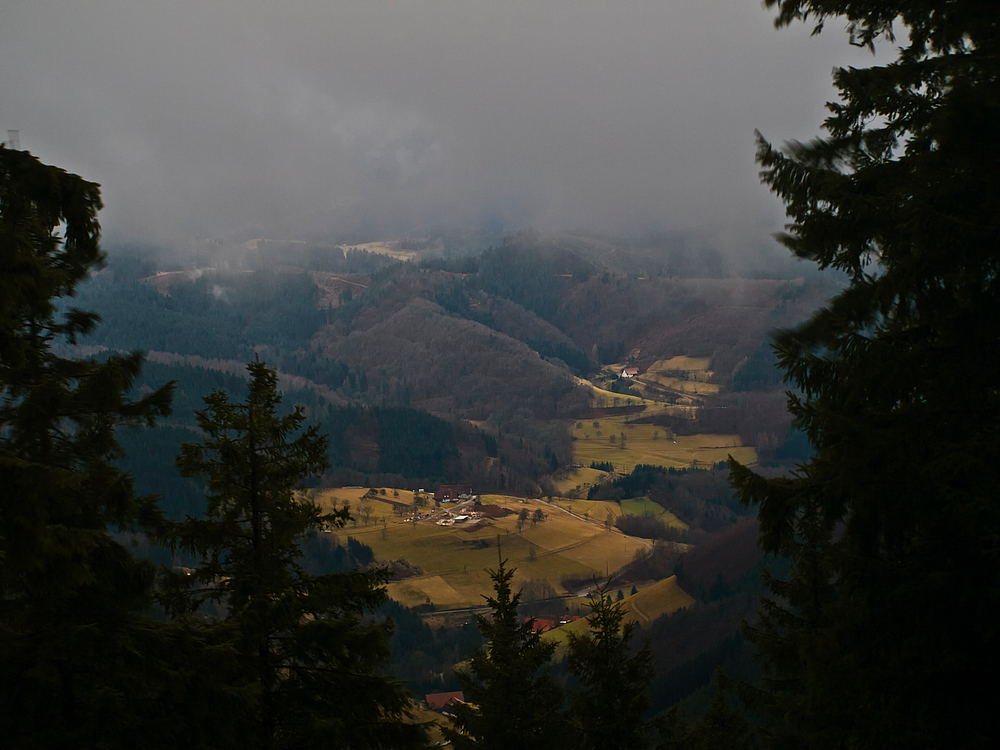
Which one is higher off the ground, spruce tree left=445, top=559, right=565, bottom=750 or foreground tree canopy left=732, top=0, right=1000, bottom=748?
foreground tree canopy left=732, top=0, right=1000, bottom=748

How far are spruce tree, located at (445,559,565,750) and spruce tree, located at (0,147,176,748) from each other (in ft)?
26.8

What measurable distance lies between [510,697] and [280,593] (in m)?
6.55

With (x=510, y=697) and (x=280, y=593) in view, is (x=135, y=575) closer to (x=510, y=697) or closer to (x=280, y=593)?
(x=280, y=593)

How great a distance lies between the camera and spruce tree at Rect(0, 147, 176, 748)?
7.91m

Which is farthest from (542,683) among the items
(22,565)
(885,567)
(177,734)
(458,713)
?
(22,565)

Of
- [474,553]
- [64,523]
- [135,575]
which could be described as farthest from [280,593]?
[474,553]

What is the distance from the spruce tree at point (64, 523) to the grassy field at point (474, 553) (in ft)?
466

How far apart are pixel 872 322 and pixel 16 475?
10298 mm

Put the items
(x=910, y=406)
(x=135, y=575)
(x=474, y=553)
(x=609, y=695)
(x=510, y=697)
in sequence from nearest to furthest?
(x=910, y=406), (x=135, y=575), (x=609, y=695), (x=510, y=697), (x=474, y=553)

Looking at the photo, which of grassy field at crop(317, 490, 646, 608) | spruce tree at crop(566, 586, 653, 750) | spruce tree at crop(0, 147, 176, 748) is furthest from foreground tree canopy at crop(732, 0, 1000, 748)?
grassy field at crop(317, 490, 646, 608)

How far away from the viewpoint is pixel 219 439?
12.1 metres

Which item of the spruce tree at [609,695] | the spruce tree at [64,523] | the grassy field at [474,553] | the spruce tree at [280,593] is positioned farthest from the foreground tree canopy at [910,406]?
the grassy field at [474,553]

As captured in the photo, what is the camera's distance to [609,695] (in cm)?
1540

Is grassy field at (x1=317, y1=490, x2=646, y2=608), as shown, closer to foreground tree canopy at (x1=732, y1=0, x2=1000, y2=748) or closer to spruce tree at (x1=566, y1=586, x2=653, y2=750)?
spruce tree at (x1=566, y1=586, x2=653, y2=750)
